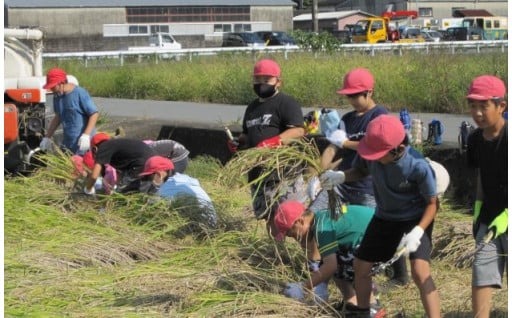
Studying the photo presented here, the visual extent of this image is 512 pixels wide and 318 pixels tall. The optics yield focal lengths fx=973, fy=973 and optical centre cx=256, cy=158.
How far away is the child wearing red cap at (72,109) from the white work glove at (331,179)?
4.12 meters

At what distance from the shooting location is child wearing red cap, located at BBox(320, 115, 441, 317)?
4.75 m

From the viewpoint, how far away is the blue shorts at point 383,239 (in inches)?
194

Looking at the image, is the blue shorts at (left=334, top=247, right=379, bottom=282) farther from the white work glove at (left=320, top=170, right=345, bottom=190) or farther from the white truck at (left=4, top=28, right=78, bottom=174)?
the white truck at (left=4, top=28, right=78, bottom=174)

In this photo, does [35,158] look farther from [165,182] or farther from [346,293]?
[346,293]

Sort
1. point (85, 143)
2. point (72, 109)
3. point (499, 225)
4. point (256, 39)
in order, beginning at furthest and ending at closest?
point (256, 39) < point (72, 109) < point (85, 143) < point (499, 225)

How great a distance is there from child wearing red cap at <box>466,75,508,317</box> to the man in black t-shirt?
3618 mm

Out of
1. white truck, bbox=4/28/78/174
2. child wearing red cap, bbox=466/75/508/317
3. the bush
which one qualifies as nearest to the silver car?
the bush

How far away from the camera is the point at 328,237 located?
532 cm

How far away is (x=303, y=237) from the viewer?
17.9ft

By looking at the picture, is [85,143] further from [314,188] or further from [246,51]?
[246,51]

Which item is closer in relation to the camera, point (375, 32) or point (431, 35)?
point (431, 35)

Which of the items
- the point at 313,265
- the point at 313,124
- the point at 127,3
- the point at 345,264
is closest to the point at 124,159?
the point at 313,124

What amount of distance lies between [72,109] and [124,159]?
1.48 metres

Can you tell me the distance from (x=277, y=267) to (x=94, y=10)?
5484 cm
